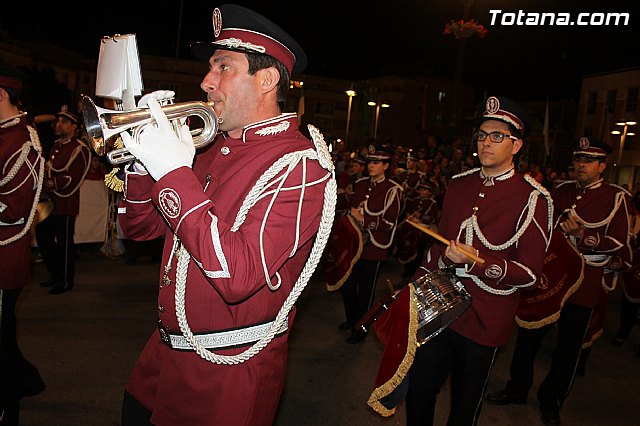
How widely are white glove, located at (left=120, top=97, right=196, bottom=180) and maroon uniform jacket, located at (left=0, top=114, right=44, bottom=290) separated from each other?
2.24 metres

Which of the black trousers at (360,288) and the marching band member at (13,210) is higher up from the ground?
the marching band member at (13,210)

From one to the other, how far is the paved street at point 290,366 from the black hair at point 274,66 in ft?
9.38

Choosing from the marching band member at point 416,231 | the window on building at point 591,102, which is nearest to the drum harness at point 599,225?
the marching band member at point 416,231

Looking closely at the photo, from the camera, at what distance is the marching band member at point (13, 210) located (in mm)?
3623

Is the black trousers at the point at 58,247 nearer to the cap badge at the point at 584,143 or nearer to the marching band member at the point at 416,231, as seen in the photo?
the marching band member at the point at 416,231

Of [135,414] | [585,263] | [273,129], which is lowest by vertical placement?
[135,414]

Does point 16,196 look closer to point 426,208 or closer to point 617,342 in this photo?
point 617,342

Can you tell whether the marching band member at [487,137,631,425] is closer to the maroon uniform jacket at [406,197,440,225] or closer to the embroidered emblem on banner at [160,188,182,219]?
the embroidered emblem on banner at [160,188,182,219]

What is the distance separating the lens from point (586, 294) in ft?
15.9

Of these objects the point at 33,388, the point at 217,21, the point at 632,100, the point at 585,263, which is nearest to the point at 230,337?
the point at 217,21

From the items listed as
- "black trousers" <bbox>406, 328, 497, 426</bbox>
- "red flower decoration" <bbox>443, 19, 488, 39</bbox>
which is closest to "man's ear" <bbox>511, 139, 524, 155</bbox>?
"black trousers" <bbox>406, 328, 497, 426</bbox>

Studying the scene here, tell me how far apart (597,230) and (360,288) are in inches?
111

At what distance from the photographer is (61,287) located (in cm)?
707

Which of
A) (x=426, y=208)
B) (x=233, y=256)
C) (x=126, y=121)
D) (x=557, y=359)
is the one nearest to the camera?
(x=233, y=256)
